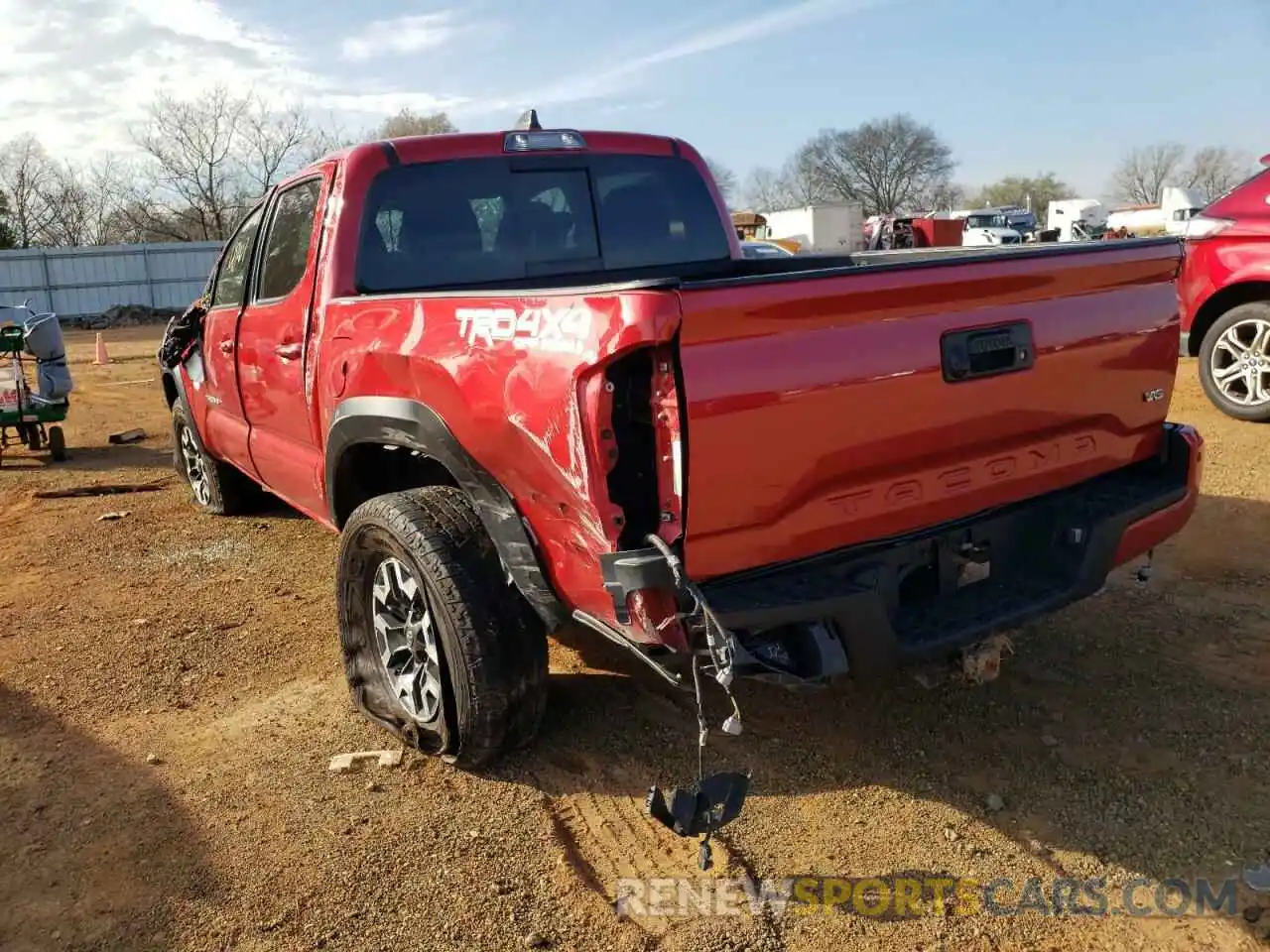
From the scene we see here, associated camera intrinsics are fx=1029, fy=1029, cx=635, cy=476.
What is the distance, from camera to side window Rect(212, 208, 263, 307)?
4.91m

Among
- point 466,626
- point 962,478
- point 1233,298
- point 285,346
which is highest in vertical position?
point 285,346

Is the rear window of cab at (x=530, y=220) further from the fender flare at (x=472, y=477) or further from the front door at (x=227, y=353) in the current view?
the front door at (x=227, y=353)

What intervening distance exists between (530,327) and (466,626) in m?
0.94

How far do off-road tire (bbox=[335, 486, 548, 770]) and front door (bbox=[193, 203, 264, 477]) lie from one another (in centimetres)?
200

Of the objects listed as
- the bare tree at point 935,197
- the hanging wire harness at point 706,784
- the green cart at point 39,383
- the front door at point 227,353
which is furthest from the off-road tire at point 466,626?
the bare tree at point 935,197

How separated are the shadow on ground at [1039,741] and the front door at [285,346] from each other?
4.79 ft

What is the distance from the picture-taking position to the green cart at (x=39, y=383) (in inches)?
341

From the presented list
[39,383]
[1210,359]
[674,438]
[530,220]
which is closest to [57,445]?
[39,383]

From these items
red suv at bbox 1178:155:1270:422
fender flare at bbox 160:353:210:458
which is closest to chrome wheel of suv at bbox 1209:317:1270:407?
red suv at bbox 1178:155:1270:422

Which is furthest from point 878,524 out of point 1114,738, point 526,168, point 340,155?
point 340,155

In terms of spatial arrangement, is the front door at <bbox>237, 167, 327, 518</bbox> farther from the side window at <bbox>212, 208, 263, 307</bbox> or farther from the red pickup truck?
the side window at <bbox>212, 208, 263, 307</bbox>

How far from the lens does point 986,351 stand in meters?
2.89

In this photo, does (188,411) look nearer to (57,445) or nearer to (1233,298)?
(57,445)

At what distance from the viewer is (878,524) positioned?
285 centimetres
